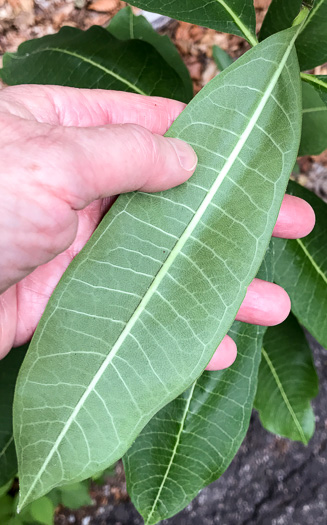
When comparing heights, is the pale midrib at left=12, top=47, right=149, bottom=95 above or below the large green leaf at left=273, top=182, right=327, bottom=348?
above

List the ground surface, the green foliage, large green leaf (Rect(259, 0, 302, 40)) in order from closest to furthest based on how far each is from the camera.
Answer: large green leaf (Rect(259, 0, 302, 40)) → the green foliage → the ground surface

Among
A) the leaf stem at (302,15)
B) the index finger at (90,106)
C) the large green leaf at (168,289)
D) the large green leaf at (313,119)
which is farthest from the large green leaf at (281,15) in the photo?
the large green leaf at (313,119)

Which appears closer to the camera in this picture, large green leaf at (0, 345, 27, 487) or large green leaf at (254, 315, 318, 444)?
large green leaf at (0, 345, 27, 487)

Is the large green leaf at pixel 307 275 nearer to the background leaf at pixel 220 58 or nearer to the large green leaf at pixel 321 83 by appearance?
the large green leaf at pixel 321 83

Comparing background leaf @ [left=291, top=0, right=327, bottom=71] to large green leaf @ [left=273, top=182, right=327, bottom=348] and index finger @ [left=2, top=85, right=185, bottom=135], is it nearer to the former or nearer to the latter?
index finger @ [left=2, top=85, right=185, bottom=135]

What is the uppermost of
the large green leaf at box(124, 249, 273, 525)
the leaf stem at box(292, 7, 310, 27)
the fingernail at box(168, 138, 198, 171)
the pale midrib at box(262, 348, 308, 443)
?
the leaf stem at box(292, 7, 310, 27)

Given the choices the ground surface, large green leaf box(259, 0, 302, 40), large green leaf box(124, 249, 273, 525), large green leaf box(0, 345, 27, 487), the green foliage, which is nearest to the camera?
large green leaf box(259, 0, 302, 40)

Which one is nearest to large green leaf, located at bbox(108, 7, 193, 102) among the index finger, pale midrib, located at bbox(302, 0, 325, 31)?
the index finger
